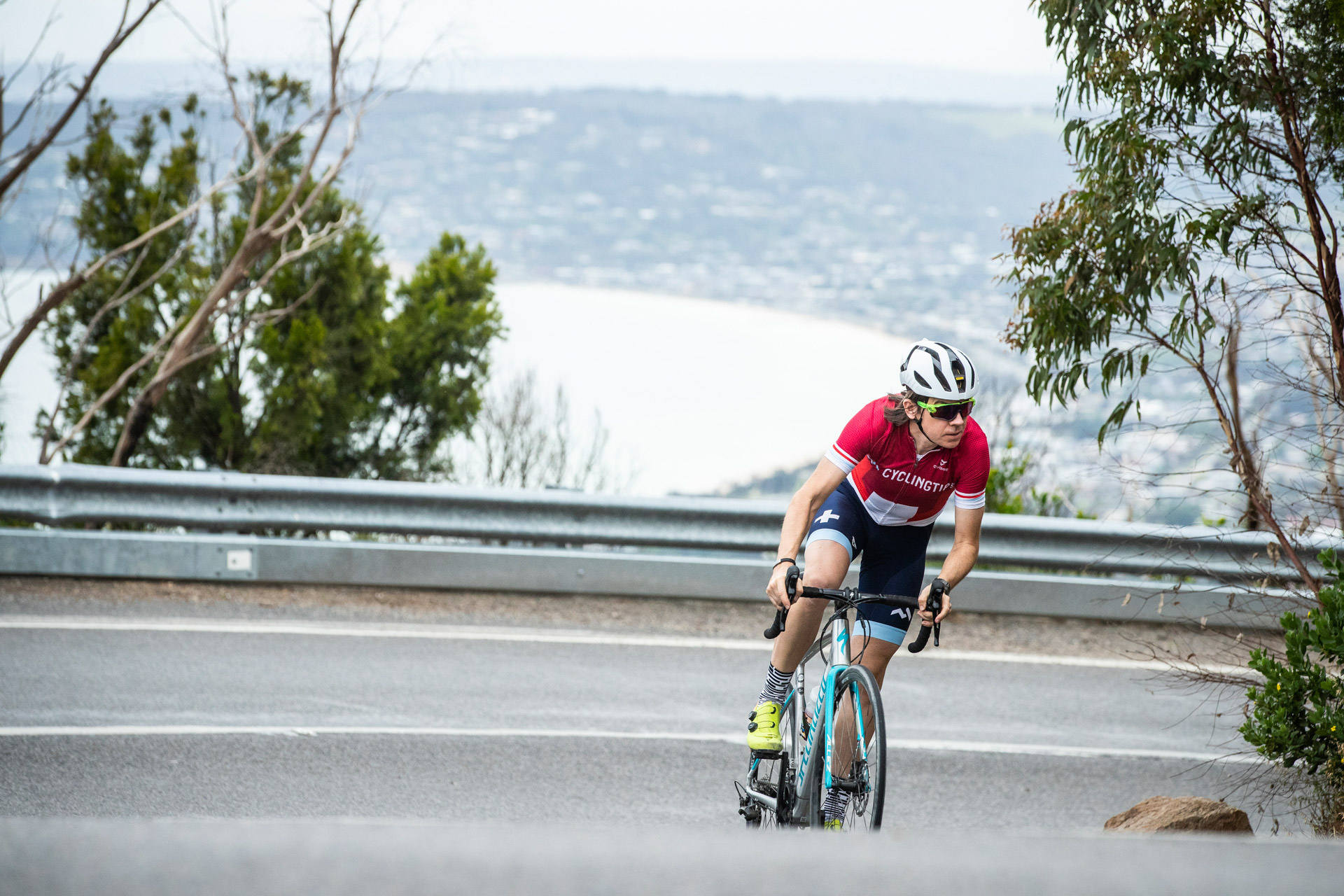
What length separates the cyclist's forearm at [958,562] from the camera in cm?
416

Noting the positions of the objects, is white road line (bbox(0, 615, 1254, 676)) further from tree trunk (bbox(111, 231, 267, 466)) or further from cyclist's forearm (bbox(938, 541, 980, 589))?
tree trunk (bbox(111, 231, 267, 466))

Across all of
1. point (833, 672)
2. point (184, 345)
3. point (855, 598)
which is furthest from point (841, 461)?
point (184, 345)

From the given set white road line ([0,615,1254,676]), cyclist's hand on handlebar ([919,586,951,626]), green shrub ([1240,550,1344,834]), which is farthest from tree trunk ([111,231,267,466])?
green shrub ([1240,550,1344,834])

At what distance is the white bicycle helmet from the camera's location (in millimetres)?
4141

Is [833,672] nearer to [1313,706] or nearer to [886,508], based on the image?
[886,508]

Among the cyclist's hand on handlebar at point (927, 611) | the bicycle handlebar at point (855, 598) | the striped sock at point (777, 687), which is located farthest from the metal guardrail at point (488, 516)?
the cyclist's hand on handlebar at point (927, 611)

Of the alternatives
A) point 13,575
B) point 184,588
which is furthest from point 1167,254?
point 13,575

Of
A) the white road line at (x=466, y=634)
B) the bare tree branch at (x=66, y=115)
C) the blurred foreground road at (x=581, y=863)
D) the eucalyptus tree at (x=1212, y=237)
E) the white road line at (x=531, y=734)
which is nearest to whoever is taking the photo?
the blurred foreground road at (x=581, y=863)

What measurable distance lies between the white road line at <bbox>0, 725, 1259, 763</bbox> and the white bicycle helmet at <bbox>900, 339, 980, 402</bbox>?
2.40 metres

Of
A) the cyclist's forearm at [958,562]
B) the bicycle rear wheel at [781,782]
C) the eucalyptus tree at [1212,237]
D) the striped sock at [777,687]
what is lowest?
the bicycle rear wheel at [781,782]

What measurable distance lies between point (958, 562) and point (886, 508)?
445mm

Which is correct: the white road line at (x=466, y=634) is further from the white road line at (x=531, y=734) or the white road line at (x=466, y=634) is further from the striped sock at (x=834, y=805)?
the striped sock at (x=834, y=805)

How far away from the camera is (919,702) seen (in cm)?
682

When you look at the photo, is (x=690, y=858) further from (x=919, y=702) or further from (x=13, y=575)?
(x=13, y=575)
